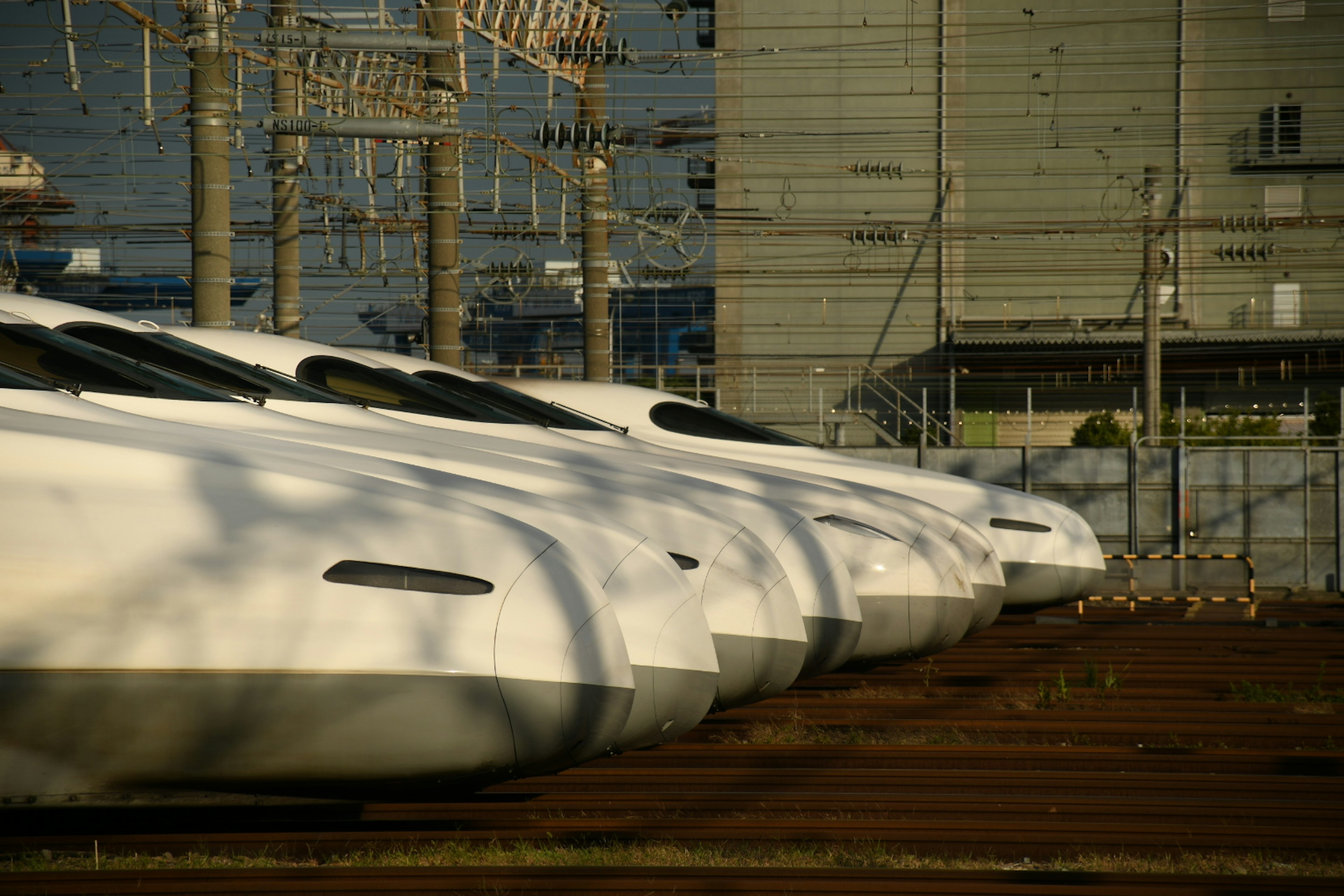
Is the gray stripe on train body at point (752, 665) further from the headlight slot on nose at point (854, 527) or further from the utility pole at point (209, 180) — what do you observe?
the utility pole at point (209, 180)

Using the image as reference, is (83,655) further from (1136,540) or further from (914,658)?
(1136,540)

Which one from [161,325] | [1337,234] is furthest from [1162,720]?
[1337,234]

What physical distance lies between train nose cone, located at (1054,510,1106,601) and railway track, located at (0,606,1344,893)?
2.39 meters

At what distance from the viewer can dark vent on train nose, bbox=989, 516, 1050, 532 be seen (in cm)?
1020

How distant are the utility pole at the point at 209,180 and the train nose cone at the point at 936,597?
5.48 m

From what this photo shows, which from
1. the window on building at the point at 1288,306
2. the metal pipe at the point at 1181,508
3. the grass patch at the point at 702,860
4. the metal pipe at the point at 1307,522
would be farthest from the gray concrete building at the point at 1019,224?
the grass patch at the point at 702,860

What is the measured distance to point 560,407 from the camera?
31.1ft

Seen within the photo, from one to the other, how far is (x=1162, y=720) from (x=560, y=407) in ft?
15.3

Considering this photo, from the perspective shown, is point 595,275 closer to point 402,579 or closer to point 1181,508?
point 1181,508

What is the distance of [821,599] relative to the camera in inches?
250

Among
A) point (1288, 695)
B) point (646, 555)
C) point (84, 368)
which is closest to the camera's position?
point (646, 555)

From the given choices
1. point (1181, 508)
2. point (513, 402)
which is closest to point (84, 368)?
point (513, 402)

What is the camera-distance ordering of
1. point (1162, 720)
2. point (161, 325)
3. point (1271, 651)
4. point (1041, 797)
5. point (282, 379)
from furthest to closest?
point (1271, 651), point (161, 325), point (282, 379), point (1162, 720), point (1041, 797)

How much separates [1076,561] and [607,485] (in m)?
5.36
